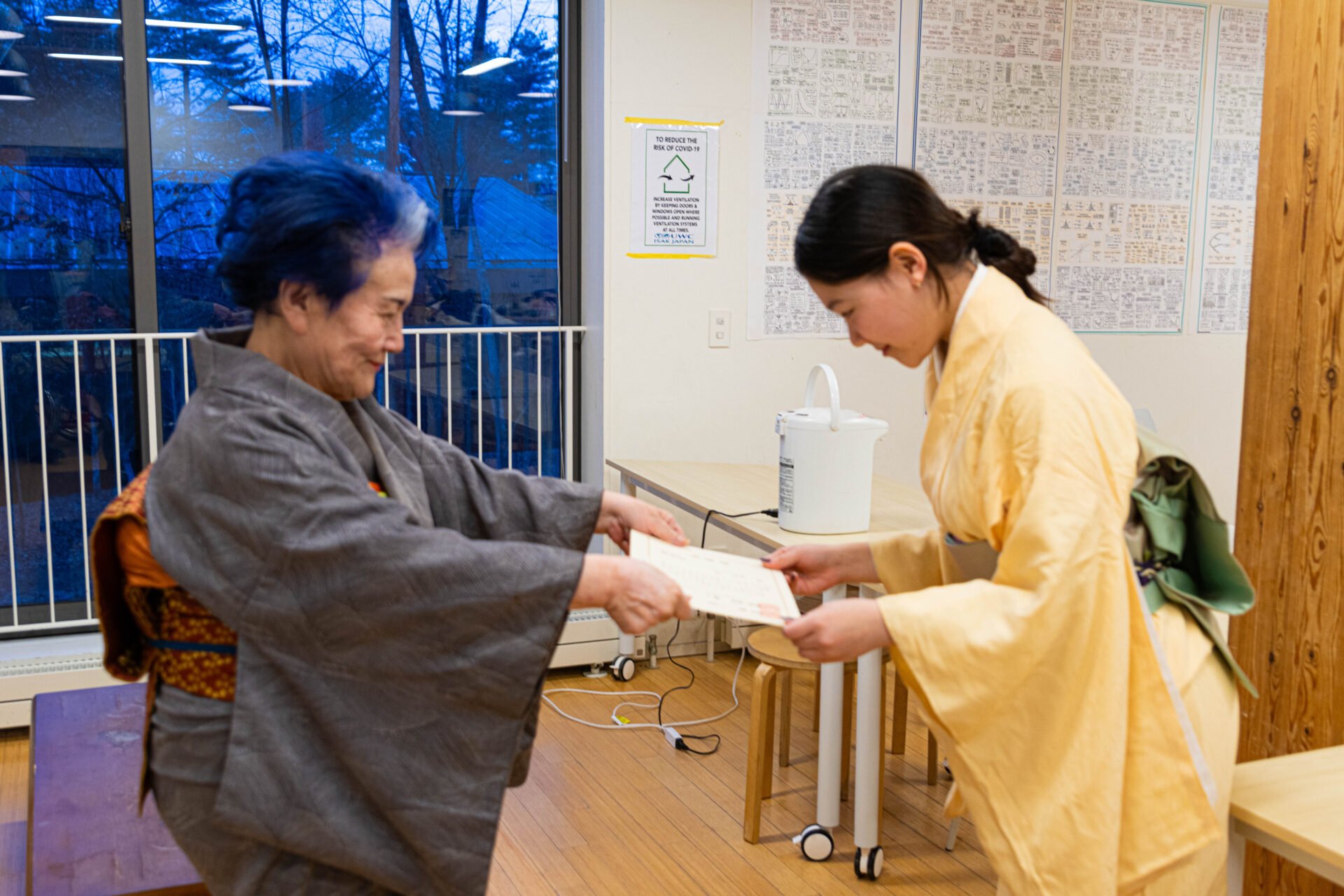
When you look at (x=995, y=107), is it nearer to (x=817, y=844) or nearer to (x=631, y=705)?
(x=631, y=705)

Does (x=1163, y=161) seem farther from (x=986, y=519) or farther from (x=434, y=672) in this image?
(x=434, y=672)

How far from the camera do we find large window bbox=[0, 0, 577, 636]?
340 centimetres

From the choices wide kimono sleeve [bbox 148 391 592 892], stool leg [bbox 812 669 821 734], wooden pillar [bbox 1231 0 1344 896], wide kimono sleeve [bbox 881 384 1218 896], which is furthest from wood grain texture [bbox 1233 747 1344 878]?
stool leg [bbox 812 669 821 734]

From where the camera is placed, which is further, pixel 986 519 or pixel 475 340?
pixel 475 340

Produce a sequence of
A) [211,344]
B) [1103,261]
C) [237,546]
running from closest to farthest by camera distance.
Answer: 1. [237,546]
2. [211,344]
3. [1103,261]

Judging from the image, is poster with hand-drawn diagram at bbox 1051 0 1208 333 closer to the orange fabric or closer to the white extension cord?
the white extension cord

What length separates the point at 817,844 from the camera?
266cm

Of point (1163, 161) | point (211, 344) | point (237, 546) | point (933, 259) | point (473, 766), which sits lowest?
point (473, 766)

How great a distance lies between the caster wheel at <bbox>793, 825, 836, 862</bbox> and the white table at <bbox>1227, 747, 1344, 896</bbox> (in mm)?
1197

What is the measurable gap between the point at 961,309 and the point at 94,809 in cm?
161

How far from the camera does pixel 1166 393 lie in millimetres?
4605

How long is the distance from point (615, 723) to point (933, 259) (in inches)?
90.6

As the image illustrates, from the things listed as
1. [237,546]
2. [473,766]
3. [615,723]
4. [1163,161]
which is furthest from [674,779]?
[1163,161]

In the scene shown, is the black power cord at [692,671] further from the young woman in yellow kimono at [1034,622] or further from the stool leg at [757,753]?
the young woman in yellow kimono at [1034,622]
